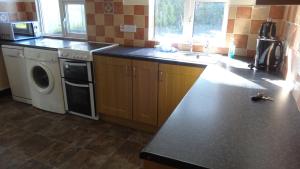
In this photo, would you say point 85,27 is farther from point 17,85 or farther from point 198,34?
point 198,34

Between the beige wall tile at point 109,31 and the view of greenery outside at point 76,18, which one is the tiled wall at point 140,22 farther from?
the view of greenery outside at point 76,18

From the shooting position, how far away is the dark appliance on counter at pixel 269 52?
1.72 m

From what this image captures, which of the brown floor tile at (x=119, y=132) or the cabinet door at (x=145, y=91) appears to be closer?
the cabinet door at (x=145, y=91)

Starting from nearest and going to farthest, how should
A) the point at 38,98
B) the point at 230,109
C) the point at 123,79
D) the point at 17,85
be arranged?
the point at 230,109 < the point at 123,79 < the point at 38,98 < the point at 17,85

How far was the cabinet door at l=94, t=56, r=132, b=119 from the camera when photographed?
7.92 feet

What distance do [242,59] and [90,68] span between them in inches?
64.5

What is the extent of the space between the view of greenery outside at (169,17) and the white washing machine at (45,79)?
131 centimetres

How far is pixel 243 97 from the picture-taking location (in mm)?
1234

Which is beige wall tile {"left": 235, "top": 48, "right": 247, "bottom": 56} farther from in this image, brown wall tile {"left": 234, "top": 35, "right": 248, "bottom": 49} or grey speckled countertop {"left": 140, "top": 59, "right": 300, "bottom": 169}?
grey speckled countertop {"left": 140, "top": 59, "right": 300, "bottom": 169}

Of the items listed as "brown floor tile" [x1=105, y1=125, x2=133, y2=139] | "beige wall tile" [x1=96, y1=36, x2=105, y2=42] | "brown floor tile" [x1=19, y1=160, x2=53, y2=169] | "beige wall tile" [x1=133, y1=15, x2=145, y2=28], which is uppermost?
"beige wall tile" [x1=133, y1=15, x2=145, y2=28]

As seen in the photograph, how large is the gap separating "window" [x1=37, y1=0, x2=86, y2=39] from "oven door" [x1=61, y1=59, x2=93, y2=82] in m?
0.76

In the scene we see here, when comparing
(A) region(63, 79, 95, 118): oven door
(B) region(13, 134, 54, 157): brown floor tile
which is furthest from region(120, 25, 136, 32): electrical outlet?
(B) region(13, 134, 54, 157): brown floor tile

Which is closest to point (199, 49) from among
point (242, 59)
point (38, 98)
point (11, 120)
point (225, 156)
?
point (242, 59)

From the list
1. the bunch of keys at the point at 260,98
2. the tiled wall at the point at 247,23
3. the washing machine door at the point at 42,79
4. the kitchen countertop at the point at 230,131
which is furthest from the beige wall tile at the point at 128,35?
the bunch of keys at the point at 260,98
